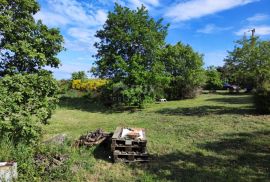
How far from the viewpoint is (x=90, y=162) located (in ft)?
21.0

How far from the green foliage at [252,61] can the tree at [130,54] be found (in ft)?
14.1

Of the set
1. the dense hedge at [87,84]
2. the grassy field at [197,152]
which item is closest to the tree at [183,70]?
the dense hedge at [87,84]

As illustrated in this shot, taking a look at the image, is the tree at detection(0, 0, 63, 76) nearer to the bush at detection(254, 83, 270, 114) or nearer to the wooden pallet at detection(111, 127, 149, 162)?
the wooden pallet at detection(111, 127, 149, 162)

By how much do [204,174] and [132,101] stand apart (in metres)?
10.2

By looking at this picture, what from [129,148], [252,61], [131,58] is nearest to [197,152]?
[129,148]

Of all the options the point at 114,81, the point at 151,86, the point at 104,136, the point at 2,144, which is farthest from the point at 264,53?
the point at 2,144

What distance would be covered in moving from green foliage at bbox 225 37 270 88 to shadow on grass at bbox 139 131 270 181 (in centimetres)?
585

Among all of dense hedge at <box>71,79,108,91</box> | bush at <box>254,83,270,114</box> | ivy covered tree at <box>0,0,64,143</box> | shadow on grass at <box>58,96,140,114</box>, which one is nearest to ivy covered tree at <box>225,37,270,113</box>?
bush at <box>254,83,270,114</box>

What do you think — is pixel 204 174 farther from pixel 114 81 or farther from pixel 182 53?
pixel 182 53

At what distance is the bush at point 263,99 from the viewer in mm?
11820

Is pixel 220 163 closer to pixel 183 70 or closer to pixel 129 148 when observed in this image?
pixel 129 148

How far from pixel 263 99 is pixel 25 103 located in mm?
9329

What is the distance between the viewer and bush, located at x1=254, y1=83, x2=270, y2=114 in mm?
11820

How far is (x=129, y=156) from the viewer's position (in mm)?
6598
